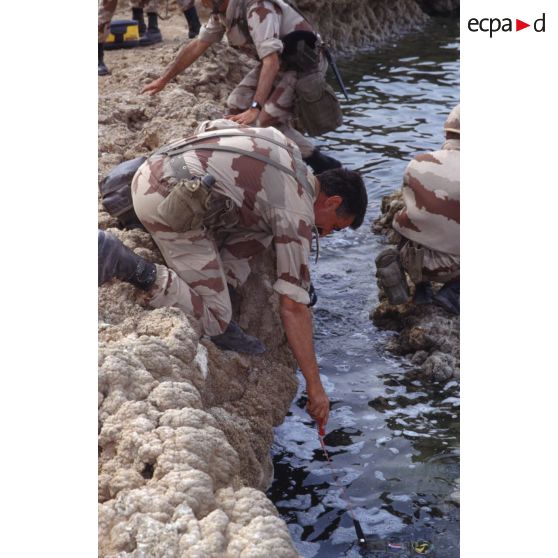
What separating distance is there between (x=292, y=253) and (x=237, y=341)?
78 centimetres

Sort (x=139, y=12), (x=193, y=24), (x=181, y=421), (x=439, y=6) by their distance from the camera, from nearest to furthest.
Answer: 1. (x=181, y=421)
2. (x=193, y=24)
3. (x=139, y=12)
4. (x=439, y=6)

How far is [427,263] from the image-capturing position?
21.5 ft

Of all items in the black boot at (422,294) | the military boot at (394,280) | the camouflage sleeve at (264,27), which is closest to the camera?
the military boot at (394,280)

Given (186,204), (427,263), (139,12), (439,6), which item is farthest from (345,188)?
(439,6)

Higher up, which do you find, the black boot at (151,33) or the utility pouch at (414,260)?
the black boot at (151,33)

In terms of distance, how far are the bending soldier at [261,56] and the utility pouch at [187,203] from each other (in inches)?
92.6

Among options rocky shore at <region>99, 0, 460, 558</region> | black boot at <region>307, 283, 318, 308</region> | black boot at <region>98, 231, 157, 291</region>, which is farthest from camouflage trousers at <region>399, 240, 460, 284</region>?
black boot at <region>98, 231, 157, 291</region>

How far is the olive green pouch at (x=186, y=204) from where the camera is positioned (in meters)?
4.89

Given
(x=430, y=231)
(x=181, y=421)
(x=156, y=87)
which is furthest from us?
(x=156, y=87)

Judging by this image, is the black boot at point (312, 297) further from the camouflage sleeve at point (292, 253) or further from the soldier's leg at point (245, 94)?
the soldier's leg at point (245, 94)

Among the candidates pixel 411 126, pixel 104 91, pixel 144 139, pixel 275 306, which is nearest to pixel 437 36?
pixel 411 126

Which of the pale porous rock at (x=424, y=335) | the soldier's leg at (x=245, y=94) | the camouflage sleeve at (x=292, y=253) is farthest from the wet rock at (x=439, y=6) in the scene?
the camouflage sleeve at (x=292, y=253)

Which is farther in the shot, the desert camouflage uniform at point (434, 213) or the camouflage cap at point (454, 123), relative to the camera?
the camouflage cap at point (454, 123)

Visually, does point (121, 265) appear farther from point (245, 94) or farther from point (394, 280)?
point (245, 94)
